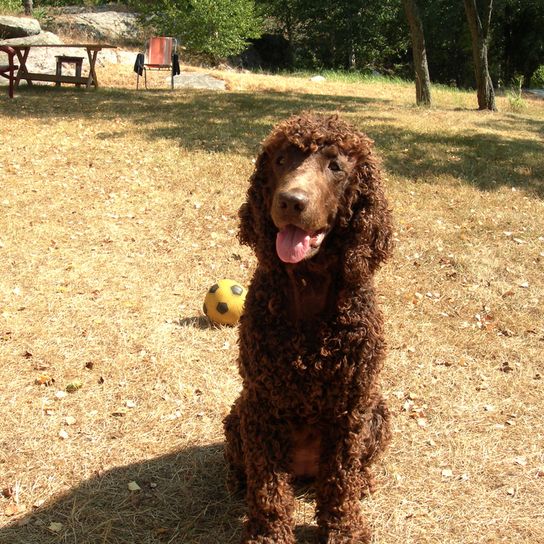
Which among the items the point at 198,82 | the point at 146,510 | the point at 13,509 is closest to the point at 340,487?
the point at 146,510

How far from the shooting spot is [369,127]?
11.6 m

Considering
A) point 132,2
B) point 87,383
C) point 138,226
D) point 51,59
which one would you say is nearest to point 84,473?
point 87,383

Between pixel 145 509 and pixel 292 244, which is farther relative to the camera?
pixel 145 509

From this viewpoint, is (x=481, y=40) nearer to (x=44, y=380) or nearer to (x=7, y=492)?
(x=44, y=380)

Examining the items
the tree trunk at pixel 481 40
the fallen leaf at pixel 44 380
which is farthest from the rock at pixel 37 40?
the fallen leaf at pixel 44 380

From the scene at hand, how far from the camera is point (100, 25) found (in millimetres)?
24969

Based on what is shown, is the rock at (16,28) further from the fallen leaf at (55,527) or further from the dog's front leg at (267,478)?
the dog's front leg at (267,478)

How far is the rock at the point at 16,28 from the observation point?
17.8 metres

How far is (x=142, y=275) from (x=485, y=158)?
21.0 ft

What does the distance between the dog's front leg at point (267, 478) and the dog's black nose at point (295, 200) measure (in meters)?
0.96

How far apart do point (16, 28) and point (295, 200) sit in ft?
60.7

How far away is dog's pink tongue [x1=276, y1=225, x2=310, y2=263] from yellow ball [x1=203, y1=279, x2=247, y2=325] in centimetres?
269

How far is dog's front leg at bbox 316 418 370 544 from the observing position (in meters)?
2.82

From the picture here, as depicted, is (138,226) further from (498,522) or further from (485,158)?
(485,158)
